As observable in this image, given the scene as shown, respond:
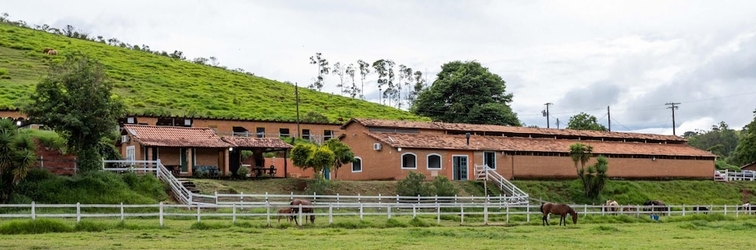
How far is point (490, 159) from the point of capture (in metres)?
52.0

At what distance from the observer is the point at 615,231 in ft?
95.6

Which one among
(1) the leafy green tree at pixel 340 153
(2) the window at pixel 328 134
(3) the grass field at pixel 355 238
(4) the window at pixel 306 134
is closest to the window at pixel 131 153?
(1) the leafy green tree at pixel 340 153

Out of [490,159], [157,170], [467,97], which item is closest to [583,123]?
[467,97]

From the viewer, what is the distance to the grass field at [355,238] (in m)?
20.7

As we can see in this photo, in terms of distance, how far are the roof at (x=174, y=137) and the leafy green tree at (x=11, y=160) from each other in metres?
8.02

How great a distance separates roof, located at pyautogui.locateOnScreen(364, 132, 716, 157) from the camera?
50000 millimetres

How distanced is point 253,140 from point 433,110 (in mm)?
48935

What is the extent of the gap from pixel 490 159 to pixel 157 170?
21106 mm

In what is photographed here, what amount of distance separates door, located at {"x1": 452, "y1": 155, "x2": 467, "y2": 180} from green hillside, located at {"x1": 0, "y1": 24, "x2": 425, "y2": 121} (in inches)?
1077

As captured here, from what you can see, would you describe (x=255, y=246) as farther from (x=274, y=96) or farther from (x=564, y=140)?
(x=274, y=96)

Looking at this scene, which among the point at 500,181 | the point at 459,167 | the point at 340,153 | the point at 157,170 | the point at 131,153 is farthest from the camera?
the point at 459,167

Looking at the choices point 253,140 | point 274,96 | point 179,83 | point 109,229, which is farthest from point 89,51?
point 109,229

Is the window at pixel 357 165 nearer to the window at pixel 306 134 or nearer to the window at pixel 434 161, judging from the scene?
the window at pixel 434 161

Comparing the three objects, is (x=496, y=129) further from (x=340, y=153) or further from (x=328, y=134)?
(x=328, y=134)
